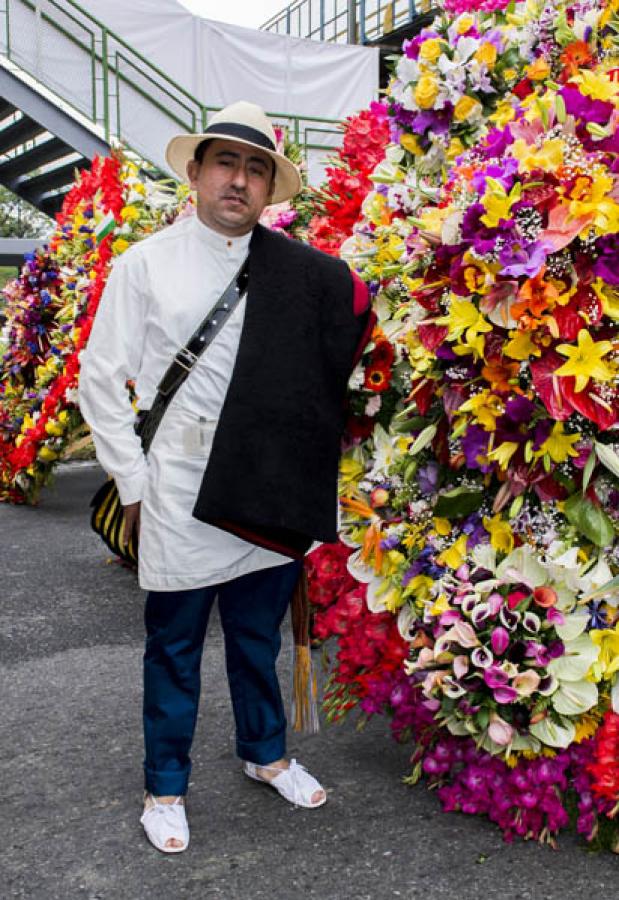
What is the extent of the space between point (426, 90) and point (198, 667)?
192 centimetres

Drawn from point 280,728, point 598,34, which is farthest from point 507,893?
point 598,34

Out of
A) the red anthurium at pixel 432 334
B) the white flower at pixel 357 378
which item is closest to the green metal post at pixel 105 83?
the white flower at pixel 357 378

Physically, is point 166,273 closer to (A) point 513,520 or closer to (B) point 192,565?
(B) point 192,565

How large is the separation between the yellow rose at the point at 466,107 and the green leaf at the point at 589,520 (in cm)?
138

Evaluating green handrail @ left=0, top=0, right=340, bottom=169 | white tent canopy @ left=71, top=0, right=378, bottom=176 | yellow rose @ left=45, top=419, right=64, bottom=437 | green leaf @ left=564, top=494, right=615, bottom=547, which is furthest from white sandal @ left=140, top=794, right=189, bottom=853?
white tent canopy @ left=71, top=0, right=378, bottom=176

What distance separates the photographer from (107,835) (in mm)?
2818

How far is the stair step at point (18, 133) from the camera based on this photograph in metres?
10.2

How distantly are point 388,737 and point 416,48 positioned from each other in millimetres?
2278

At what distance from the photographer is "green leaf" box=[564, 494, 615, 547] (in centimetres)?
254

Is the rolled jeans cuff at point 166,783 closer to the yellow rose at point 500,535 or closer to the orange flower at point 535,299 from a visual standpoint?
the yellow rose at point 500,535

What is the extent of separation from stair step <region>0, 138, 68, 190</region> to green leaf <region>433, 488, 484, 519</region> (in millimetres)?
8342

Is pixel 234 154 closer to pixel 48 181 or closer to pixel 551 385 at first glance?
pixel 551 385

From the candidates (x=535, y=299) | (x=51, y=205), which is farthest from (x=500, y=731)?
(x=51, y=205)

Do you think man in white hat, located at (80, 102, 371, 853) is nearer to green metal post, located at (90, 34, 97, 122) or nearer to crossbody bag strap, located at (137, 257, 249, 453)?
crossbody bag strap, located at (137, 257, 249, 453)
